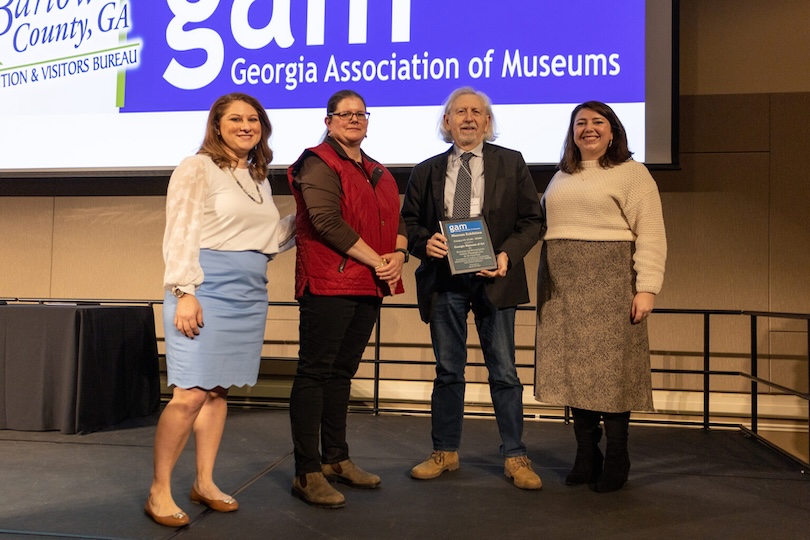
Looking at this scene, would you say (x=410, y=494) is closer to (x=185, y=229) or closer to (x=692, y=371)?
(x=185, y=229)

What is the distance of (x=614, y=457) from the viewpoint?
259 cm

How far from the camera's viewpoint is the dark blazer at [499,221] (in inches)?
104

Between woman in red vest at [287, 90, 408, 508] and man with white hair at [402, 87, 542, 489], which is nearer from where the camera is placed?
woman in red vest at [287, 90, 408, 508]

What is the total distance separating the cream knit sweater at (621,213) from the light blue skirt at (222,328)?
110 centimetres

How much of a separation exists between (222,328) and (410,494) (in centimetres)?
88

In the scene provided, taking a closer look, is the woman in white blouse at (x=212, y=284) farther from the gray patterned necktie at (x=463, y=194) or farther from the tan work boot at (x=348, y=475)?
the gray patterned necktie at (x=463, y=194)

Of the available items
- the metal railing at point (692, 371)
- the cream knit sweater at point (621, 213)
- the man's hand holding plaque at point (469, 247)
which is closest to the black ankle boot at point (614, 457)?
the cream knit sweater at point (621, 213)

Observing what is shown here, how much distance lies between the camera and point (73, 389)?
11.8ft

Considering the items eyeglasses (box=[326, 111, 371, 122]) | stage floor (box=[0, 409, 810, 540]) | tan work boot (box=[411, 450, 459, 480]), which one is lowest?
stage floor (box=[0, 409, 810, 540])

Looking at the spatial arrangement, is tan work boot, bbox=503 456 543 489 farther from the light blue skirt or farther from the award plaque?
the light blue skirt

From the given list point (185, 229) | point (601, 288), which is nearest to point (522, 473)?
point (601, 288)

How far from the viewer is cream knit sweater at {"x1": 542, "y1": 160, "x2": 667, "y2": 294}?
99.3 inches

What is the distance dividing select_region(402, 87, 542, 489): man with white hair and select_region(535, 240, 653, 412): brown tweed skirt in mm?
145

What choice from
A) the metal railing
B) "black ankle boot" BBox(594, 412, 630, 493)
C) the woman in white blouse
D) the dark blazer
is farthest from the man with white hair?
the metal railing
